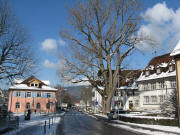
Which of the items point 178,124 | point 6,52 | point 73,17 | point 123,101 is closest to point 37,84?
point 123,101

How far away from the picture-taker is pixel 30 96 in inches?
2072

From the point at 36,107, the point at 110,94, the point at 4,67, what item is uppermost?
the point at 4,67

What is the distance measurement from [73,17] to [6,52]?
12742 millimetres

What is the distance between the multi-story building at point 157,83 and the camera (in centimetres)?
4057

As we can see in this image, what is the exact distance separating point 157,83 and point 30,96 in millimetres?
31703

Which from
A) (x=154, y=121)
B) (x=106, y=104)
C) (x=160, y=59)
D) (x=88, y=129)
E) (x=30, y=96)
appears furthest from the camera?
(x=30, y=96)

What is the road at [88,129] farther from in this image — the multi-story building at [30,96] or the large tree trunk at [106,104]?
the multi-story building at [30,96]

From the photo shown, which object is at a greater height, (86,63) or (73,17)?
(73,17)

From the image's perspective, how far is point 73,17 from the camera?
31.2 meters

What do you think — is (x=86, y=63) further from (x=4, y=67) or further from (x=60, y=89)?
(x=60, y=89)

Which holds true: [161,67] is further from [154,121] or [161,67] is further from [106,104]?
[154,121]

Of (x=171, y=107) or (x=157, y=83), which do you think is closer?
(x=171, y=107)

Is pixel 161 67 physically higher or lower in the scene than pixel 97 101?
higher

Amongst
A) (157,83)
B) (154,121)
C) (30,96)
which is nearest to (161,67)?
(157,83)
